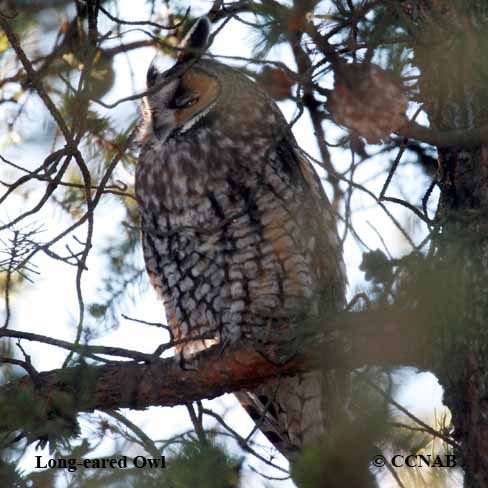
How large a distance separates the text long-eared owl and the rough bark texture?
71 cm

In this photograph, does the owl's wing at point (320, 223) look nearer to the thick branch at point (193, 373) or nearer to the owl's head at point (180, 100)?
the owl's head at point (180, 100)

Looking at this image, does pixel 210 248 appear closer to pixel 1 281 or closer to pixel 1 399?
pixel 1 281

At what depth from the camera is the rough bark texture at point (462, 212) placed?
195 cm

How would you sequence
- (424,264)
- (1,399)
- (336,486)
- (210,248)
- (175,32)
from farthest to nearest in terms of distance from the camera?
(175,32), (210,248), (1,399), (424,264), (336,486)

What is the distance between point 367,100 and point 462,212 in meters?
0.47

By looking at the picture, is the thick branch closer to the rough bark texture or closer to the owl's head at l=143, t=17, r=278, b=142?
the rough bark texture

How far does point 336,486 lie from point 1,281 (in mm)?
2139

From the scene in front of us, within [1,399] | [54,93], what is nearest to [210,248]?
[54,93]

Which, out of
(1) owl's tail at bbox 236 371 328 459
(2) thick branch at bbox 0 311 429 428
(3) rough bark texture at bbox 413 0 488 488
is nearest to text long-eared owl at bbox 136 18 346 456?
(1) owl's tail at bbox 236 371 328 459

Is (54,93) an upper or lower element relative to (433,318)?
upper

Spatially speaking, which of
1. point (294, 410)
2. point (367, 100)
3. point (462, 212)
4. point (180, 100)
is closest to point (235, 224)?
point (180, 100)

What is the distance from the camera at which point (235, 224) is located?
3.07 m

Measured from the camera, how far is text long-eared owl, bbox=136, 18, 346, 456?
3109 mm

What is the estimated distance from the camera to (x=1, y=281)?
11.1 feet
